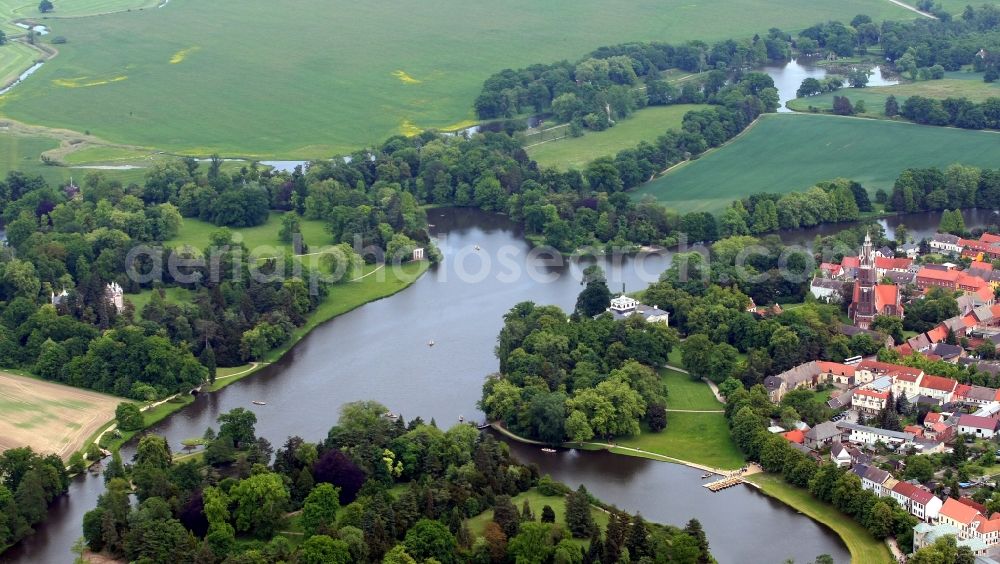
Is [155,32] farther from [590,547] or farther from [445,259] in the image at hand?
[590,547]

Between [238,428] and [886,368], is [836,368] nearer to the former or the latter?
[886,368]

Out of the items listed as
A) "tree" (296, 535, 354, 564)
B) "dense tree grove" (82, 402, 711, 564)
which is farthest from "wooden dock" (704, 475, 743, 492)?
"tree" (296, 535, 354, 564)

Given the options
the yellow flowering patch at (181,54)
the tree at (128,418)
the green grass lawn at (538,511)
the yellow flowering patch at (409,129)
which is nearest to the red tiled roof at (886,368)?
the green grass lawn at (538,511)

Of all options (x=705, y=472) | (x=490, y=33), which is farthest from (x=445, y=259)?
(x=490, y=33)

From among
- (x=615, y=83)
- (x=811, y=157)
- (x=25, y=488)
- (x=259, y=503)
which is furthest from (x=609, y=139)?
(x=25, y=488)

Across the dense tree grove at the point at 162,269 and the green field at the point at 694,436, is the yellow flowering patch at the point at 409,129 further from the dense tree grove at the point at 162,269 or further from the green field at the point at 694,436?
the green field at the point at 694,436

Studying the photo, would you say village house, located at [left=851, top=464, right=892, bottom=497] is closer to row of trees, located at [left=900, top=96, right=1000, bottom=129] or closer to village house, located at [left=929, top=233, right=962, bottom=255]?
village house, located at [left=929, top=233, right=962, bottom=255]
